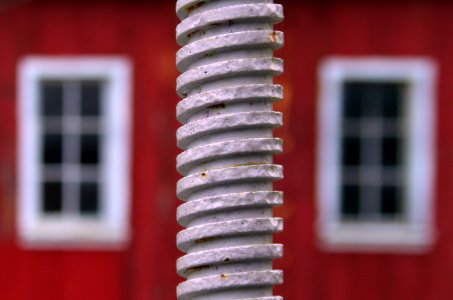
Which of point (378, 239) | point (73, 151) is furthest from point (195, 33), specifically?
point (73, 151)

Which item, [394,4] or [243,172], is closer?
[243,172]

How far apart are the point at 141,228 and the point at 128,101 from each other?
0.89 meters

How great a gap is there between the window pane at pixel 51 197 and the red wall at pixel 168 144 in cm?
25

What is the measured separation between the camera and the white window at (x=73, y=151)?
770 centimetres

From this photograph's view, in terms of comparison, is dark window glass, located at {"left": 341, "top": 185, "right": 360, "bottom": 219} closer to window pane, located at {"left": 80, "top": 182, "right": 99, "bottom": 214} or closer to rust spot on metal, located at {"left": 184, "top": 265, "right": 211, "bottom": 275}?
window pane, located at {"left": 80, "top": 182, "right": 99, "bottom": 214}

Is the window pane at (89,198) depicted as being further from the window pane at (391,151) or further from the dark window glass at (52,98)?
the window pane at (391,151)

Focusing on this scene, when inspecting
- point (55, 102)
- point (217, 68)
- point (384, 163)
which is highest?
point (55, 102)

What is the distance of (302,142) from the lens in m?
7.63

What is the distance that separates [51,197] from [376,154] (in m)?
2.36

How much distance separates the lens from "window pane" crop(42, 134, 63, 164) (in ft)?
25.8

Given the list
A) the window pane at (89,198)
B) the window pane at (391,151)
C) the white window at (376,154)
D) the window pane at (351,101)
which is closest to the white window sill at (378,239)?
the white window at (376,154)

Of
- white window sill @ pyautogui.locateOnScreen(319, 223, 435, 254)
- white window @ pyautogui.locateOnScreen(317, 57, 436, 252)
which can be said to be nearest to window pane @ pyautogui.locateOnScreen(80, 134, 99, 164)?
white window @ pyautogui.locateOnScreen(317, 57, 436, 252)

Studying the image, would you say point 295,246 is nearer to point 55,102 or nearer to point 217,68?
point 55,102

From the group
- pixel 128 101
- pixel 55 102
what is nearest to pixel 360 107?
pixel 128 101
